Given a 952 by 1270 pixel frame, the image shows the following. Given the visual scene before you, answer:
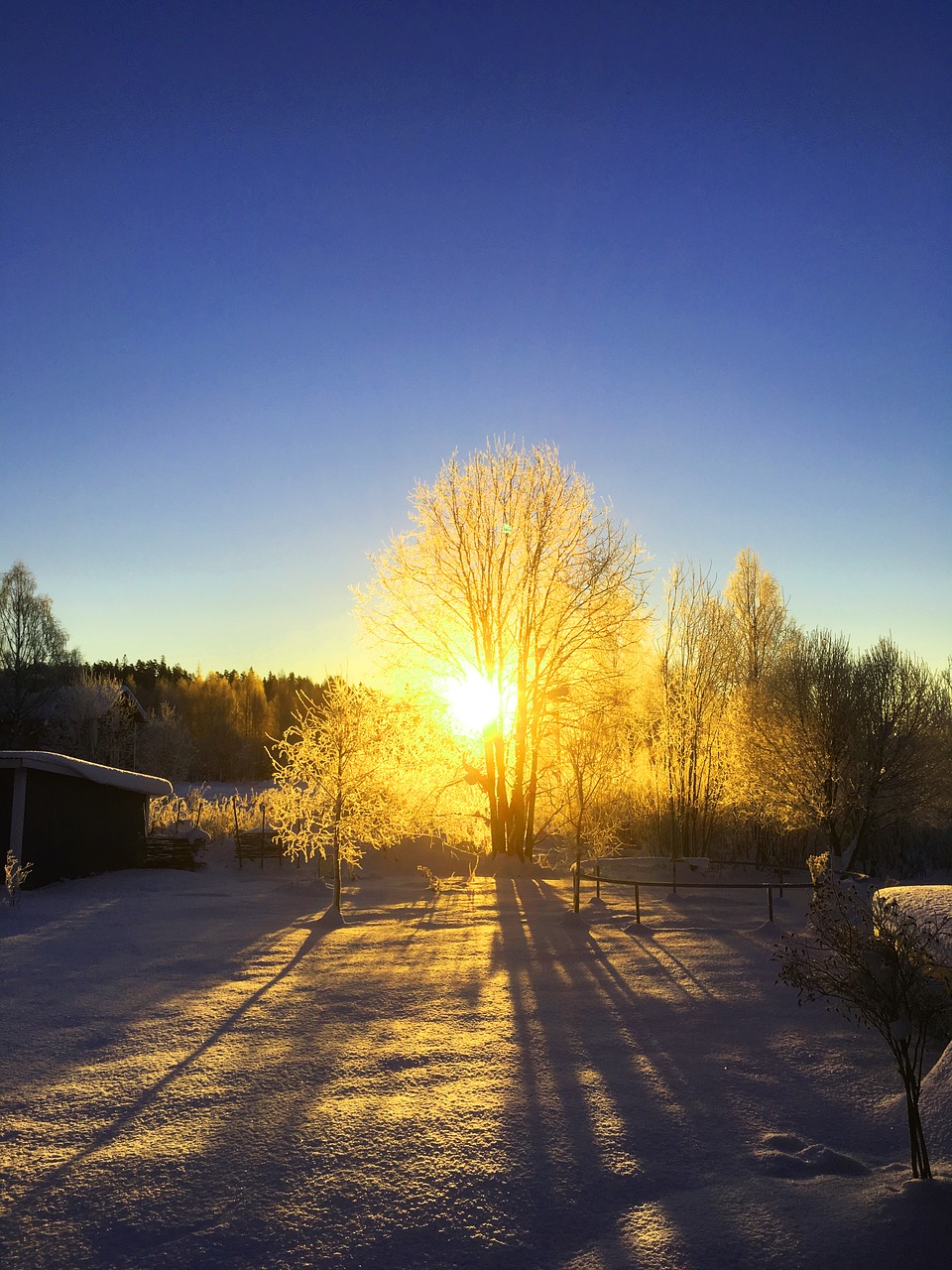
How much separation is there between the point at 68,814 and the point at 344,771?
329 inches

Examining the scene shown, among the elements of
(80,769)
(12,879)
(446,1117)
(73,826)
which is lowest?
(12,879)

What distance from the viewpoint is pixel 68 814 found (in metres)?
21.1

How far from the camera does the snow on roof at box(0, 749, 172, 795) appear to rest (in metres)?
18.9

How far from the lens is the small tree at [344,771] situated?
18.0 metres

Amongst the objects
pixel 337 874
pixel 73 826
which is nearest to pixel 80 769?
pixel 73 826

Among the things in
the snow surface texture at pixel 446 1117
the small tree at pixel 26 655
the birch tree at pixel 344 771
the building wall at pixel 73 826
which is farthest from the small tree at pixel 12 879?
the small tree at pixel 26 655

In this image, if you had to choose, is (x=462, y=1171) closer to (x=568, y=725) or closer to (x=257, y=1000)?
(x=257, y=1000)

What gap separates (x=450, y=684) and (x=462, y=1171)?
Result: 1883cm

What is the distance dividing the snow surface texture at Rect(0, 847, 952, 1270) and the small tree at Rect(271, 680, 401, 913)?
5.80 meters

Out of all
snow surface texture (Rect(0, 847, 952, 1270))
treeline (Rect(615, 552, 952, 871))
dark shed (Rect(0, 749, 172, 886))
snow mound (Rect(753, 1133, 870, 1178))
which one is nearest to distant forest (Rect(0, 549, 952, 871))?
treeline (Rect(615, 552, 952, 871))

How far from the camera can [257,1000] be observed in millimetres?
9719

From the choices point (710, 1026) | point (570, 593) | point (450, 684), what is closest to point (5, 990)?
point (710, 1026)

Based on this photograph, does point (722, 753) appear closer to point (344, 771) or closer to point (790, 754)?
point (790, 754)

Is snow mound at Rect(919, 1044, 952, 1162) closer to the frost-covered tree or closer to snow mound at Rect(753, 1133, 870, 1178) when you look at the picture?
snow mound at Rect(753, 1133, 870, 1178)
